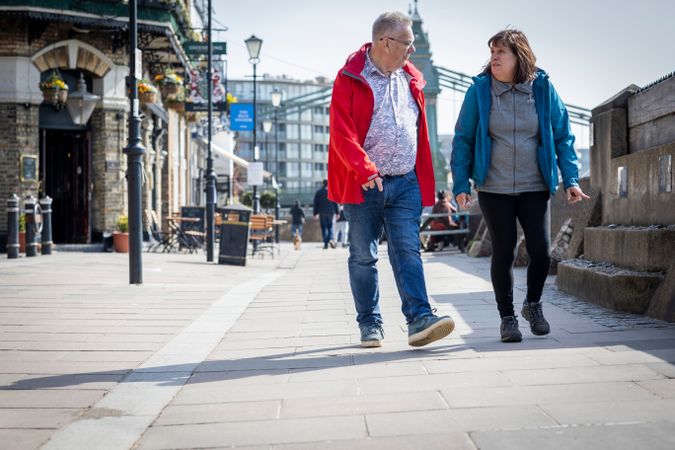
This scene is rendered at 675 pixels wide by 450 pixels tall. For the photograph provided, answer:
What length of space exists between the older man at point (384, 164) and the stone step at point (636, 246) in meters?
1.86

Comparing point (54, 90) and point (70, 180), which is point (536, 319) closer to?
point (54, 90)

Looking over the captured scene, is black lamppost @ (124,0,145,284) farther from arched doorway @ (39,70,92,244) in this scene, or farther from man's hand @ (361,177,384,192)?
arched doorway @ (39,70,92,244)

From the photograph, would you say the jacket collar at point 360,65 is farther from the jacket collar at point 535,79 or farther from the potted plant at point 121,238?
the potted plant at point 121,238

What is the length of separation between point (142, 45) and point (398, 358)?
1901 cm

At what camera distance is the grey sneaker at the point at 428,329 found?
4.51 metres

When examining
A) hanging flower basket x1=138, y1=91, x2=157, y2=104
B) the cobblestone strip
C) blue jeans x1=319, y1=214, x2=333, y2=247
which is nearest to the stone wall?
the cobblestone strip

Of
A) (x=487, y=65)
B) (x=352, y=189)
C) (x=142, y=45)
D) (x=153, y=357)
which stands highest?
(x=142, y=45)

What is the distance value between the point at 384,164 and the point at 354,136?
0.25 meters

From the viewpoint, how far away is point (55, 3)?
19.0 meters

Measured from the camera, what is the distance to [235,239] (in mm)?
14812

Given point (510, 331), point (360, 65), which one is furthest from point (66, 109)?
point (510, 331)

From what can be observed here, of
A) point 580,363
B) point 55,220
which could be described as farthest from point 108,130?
point 580,363

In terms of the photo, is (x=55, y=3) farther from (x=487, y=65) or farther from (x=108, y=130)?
(x=487, y=65)

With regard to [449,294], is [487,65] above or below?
above
